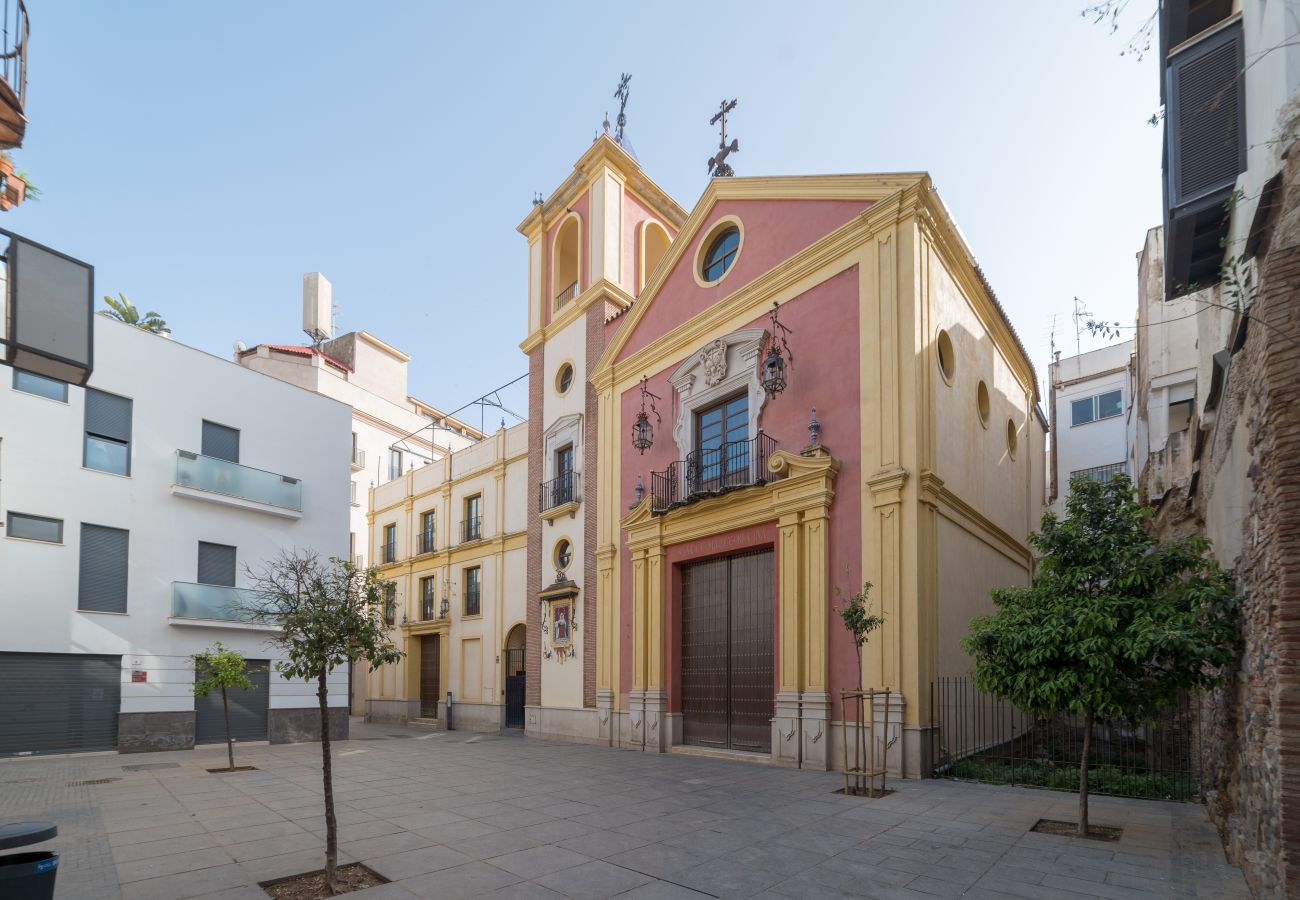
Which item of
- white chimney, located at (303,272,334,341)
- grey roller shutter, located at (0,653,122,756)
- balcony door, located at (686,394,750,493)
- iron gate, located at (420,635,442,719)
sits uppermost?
white chimney, located at (303,272,334,341)

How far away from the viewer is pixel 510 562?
Result: 24.8 meters

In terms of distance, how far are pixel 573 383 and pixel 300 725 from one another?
1194 centimetres

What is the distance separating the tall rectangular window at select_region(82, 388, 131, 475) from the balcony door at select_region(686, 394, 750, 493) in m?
13.8

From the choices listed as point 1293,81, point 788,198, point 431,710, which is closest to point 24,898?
point 1293,81

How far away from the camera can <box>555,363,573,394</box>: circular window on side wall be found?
74.4 ft

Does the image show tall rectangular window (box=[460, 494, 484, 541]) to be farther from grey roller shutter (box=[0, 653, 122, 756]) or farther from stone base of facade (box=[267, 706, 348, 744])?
grey roller shutter (box=[0, 653, 122, 756])

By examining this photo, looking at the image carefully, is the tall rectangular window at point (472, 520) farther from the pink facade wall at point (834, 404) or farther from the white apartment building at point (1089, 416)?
the white apartment building at point (1089, 416)

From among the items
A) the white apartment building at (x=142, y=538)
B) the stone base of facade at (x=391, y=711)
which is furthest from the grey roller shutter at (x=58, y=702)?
the stone base of facade at (x=391, y=711)

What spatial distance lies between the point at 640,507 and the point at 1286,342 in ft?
44.9

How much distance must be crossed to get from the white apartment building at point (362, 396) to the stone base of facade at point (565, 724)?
1424 centimetres

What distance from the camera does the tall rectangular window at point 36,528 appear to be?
53.8 feet

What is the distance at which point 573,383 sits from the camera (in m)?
22.2

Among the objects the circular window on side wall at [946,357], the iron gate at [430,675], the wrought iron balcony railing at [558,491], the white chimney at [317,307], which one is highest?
the white chimney at [317,307]

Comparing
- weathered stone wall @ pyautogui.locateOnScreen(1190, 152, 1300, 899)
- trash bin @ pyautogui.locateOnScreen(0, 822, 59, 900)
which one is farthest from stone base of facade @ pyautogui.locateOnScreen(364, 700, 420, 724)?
weathered stone wall @ pyautogui.locateOnScreen(1190, 152, 1300, 899)
